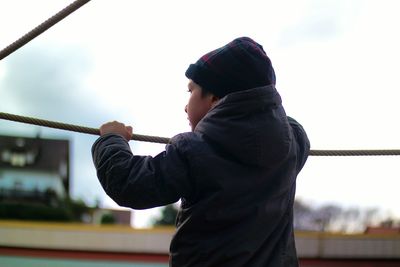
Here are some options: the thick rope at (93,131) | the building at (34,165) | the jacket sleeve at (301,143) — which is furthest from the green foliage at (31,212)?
the jacket sleeve at (301,143)

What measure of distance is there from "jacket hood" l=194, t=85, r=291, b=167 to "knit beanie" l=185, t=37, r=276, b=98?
0.03 metres

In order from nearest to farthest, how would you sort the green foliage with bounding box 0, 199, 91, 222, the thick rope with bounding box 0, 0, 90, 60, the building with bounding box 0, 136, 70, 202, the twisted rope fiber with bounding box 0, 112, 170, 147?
the thick rope with bounding box 0, 0, 90, 60 < the twisted rope fiber with bounding box 0, 112, 170, 147 < the green foliage with bounding box 0, 199, 91, 222 < the building with bounding box 0, 136, 70, 202

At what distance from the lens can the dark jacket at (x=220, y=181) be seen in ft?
3.07

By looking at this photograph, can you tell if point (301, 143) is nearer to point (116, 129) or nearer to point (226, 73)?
point (226, 73)

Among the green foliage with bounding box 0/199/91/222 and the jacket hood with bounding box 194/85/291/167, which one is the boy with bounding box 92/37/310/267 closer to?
the jacket hood with bounding box 194/85/291/167

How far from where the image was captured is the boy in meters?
0.94

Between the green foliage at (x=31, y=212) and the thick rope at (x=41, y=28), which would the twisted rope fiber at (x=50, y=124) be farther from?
the green foliage at (x=31, y=212)

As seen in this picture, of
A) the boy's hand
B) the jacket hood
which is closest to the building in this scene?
the boy's hand

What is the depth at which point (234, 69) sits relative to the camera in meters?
1.00

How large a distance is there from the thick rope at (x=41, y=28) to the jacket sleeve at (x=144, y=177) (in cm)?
27

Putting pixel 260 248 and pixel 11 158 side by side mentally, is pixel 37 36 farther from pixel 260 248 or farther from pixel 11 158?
pixel 11 158

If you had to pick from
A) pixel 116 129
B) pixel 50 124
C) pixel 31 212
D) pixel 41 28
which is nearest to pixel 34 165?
pixel 31 212

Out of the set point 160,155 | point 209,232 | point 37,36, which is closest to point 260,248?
point 209,232

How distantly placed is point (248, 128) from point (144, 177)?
165 mm
